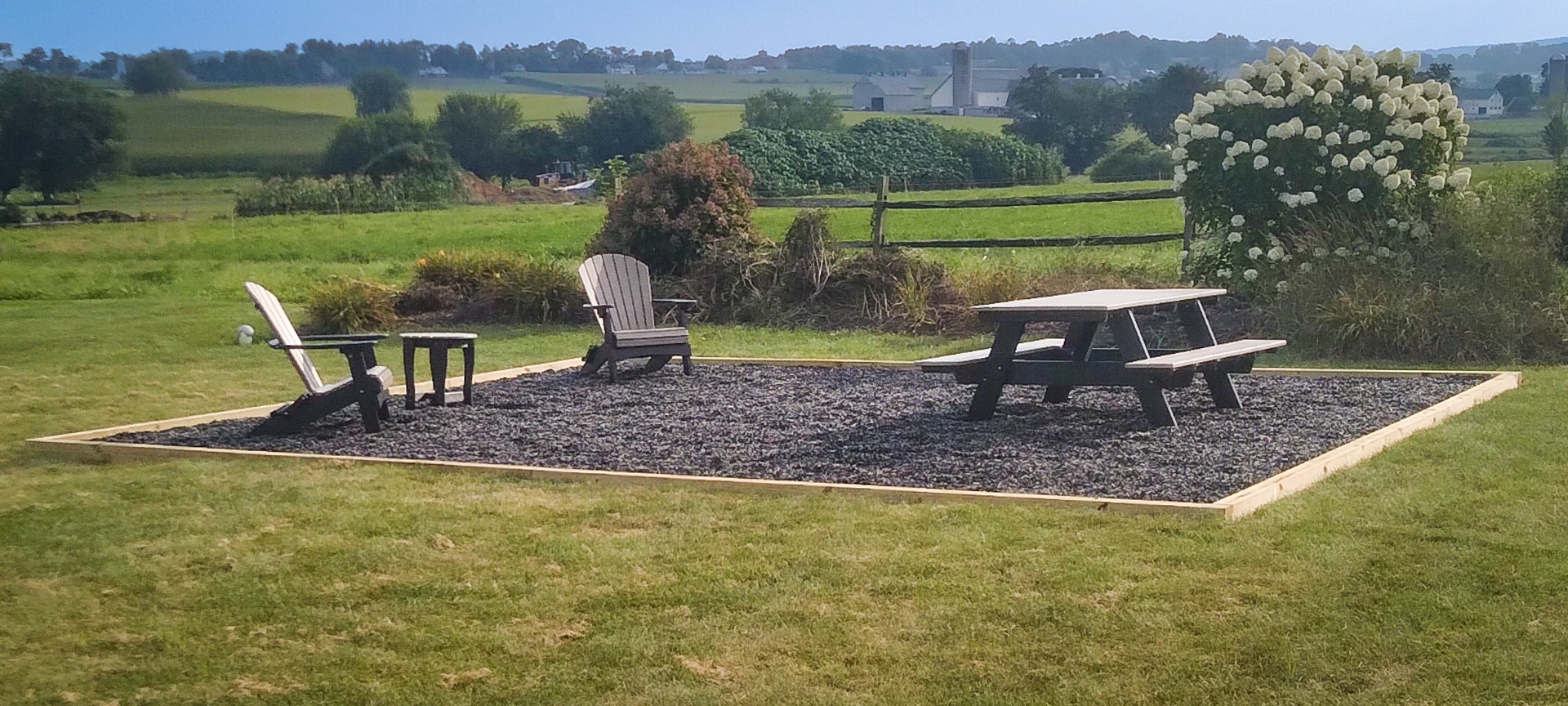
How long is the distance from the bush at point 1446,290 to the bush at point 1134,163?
78.2ft

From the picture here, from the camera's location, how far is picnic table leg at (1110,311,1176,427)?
684cm

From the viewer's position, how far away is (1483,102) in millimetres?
34469

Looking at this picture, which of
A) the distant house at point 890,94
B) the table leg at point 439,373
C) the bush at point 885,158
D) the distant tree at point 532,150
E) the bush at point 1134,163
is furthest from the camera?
the distant house at point 890,94

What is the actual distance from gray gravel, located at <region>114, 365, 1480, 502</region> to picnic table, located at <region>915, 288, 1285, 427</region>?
165mm

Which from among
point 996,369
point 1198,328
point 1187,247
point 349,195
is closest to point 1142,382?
point 996,369

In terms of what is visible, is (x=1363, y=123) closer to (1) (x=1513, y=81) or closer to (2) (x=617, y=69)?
(1) (x=1513, y=81)

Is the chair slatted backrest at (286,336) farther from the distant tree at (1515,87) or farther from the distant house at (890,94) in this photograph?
the distant house at (890,94)

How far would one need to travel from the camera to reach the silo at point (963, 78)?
189 ft

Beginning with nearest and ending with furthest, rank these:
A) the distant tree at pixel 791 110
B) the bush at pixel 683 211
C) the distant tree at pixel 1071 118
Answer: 1. the bush at pixel 683 211
2. the distant tree at pixel 1071 118
3. the distant tree at pixel 791 110

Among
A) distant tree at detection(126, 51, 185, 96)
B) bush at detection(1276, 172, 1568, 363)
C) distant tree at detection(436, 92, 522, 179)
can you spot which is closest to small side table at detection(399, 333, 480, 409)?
bush at detection(1276, 172, 1568, 363)

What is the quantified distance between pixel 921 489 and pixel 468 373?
3760 millimetres

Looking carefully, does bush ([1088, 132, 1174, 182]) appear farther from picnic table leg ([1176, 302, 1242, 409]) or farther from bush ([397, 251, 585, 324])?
picnic table leg ([1176, 302, 1242, 409])

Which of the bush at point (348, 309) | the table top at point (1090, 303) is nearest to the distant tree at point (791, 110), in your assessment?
the bush at point (348, 309)

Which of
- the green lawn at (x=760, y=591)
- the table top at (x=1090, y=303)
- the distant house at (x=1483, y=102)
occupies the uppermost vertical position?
the distant house at (x=1483, y=102)
